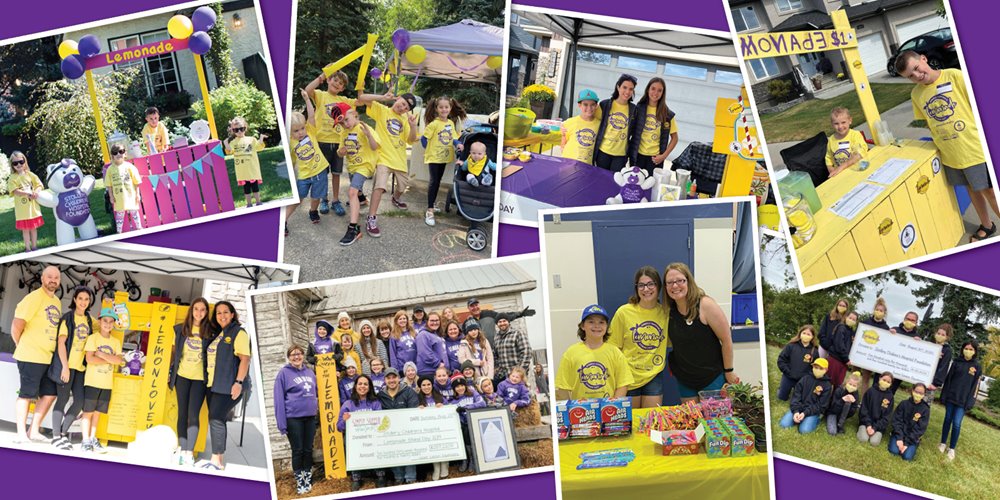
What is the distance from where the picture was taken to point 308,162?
19.8 feet

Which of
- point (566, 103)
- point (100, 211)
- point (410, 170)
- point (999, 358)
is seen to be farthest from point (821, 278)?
point (100, 211)

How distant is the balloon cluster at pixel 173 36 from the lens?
556 cm

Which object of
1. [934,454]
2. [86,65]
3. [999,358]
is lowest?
[934,454]

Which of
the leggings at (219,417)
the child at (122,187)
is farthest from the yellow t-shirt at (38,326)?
the leggings at (219,417)

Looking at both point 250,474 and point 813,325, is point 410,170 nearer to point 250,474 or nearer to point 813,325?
point 250,474

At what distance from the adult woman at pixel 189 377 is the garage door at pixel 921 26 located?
16.3 feet

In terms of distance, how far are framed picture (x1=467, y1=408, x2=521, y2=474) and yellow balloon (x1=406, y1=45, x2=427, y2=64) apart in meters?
2.51

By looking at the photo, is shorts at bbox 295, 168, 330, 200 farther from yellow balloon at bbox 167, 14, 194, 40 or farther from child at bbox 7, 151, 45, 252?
child at bbox 7, 151, 45, 252

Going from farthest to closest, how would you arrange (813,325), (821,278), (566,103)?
1. (566,103)
2. (813,325)
3. (821,278)

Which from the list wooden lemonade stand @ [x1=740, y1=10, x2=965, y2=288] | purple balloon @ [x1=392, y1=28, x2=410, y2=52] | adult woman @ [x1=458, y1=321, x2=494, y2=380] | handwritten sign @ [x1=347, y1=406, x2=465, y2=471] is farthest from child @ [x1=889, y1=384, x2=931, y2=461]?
purple balloon @ [x1=392, y1=28, x2=410, y2=52]

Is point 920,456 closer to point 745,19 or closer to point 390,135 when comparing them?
point 745,19

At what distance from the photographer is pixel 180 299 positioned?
19.3ft

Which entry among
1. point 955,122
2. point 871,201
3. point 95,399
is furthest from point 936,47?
point 95,399

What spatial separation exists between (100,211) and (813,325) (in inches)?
187
